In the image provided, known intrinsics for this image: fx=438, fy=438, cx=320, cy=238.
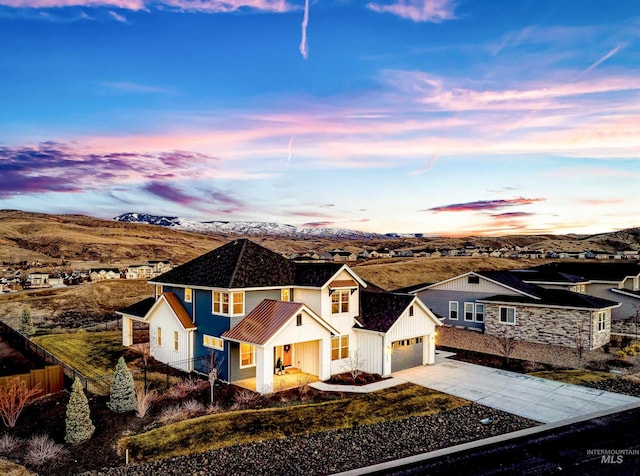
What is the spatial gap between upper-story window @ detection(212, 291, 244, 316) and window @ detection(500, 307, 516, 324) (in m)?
19.9

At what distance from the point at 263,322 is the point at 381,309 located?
7.23 meters

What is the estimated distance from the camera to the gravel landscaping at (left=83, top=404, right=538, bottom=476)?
13125 mm

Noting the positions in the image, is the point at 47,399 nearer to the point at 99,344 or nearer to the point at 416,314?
the point at 99,344

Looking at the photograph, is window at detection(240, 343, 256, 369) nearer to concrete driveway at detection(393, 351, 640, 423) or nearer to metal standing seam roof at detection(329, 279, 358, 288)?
metal standing seam roof at detection(329, 279, 358, 288)

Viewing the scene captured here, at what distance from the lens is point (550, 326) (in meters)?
30.0

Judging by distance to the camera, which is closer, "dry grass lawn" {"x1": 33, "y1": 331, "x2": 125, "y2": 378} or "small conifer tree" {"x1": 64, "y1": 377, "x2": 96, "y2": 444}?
"small conifer tree" {"x1": 64, "y1": 377, "x2": 96, "y2": 444}

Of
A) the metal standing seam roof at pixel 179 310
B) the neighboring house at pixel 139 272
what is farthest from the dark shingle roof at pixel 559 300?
the neighboring house at pixel 139 272

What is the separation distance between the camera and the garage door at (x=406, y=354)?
24.2m

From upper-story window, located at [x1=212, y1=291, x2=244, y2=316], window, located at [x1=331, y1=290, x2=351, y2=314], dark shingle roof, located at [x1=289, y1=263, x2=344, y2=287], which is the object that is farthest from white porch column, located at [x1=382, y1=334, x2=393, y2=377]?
upper-story window, located at [x1=212, y1=291, x2=244, y2=316]

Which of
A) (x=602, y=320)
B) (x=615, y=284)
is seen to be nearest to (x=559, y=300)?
(x=602, y=320)

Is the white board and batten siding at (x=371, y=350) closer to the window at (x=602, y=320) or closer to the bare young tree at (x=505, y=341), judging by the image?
the bare young tree at (x=505, y=341)

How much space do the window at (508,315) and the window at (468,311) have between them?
2.77 m

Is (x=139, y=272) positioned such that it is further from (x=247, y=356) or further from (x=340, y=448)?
(x=340, y=448)

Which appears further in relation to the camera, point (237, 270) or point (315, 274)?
point (315, 274)
